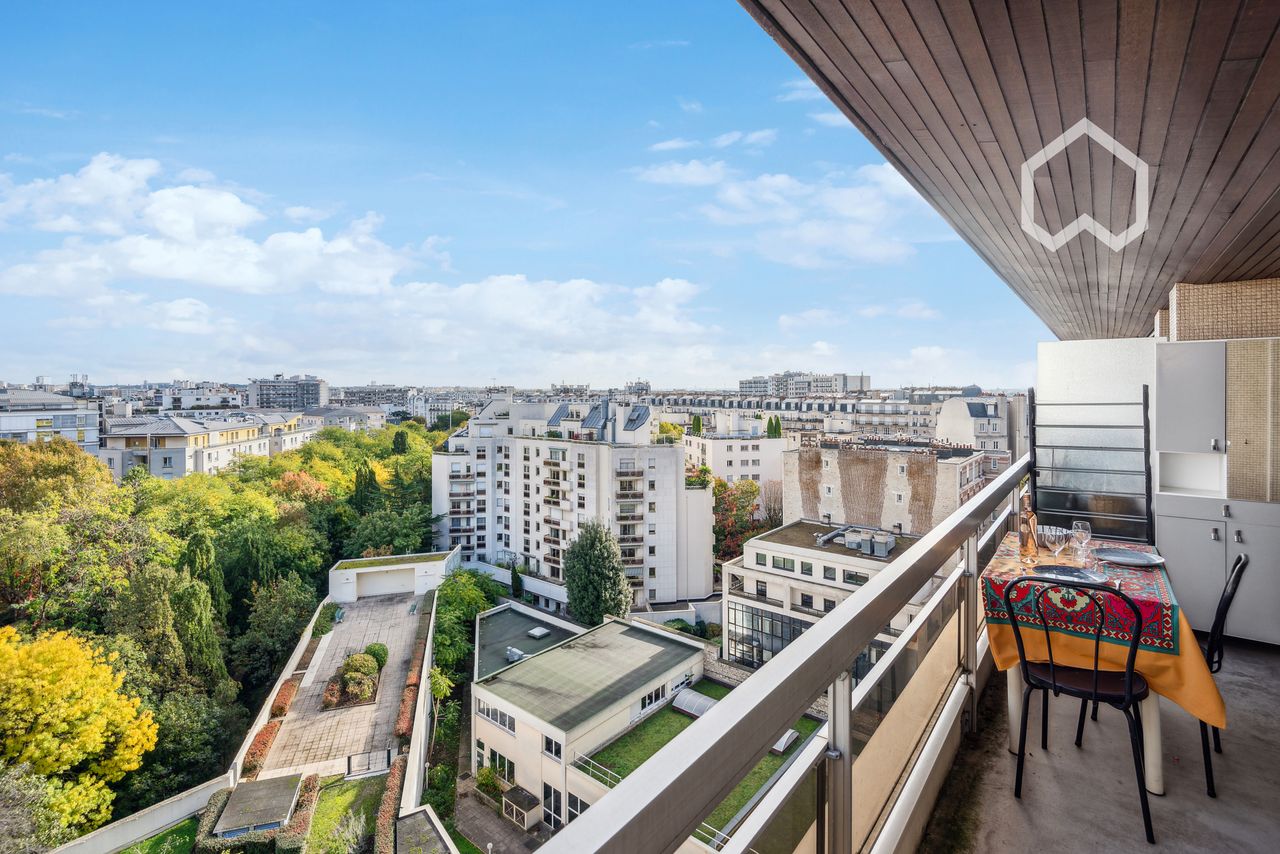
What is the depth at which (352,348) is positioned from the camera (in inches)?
3221

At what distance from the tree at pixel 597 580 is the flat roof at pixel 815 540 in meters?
4.92

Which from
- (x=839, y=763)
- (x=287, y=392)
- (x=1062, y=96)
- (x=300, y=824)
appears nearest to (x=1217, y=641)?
(x=1062, y=96)

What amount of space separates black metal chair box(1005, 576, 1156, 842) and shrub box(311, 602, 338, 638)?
19018 millimetres

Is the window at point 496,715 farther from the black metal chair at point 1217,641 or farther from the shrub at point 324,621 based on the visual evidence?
the black metal chair at point 1217,641

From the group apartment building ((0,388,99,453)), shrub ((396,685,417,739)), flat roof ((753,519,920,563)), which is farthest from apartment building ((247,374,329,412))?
flat roof ((753,519,920,563))

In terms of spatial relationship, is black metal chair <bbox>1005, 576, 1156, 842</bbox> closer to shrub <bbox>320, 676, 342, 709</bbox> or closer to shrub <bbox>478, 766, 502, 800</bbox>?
shrub <bbox>478, 766, 502, 800</bbox>

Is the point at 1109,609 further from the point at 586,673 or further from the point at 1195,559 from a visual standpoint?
the point at 586,673

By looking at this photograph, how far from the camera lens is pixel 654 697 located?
12.0 metres

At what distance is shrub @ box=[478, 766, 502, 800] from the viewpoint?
1191 cm

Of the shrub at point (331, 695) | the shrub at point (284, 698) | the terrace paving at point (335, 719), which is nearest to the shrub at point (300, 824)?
the terrace paving at point (335, 719)

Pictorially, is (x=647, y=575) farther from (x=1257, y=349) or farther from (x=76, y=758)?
(x=1257, y=349)

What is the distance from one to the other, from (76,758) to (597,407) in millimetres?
19507

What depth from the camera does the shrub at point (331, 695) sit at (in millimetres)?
13211

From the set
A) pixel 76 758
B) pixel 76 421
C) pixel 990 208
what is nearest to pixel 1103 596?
pixel 990 208
